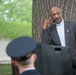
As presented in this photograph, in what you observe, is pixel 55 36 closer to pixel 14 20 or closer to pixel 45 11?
pixel 45 11

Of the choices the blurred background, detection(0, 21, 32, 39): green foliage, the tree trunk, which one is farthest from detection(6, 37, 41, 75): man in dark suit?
detection(0, 21, 32, 39): green foliage

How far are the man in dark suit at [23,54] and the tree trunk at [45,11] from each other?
3.09 meters

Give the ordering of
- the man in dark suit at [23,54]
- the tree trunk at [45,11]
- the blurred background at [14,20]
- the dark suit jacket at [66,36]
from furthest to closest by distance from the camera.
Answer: the blurred background at [14,20] < the tree trunk at [45,11] < the dark suit jacket at [66,36] < the man in dark suit at [23,54]

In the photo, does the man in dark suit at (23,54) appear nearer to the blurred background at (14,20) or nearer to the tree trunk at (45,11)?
the tree trunk at (45,11)

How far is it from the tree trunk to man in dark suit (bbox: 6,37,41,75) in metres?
3.09

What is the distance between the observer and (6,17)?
896 inches

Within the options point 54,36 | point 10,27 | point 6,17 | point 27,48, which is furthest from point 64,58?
point 6,17

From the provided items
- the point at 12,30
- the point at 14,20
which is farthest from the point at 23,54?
the point at 14,20

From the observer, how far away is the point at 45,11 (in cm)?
488

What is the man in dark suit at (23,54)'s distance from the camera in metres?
1.66

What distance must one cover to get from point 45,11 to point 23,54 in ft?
10.6

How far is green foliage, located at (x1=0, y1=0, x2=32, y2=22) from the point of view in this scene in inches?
890

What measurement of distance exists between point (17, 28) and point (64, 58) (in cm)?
1614

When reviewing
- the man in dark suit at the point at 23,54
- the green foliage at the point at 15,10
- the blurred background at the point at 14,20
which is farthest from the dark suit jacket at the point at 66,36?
the green foliage at the point at 15,10
